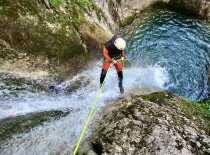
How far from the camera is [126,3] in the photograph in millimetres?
18969

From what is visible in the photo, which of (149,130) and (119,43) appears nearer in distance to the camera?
(149,130)

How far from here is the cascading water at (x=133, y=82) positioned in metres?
9.54

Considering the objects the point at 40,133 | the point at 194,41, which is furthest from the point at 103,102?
the point at 194,41

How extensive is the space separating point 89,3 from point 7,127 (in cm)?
765

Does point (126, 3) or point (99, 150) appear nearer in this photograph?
point (99, 150)

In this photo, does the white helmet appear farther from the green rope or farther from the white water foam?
the white water foam

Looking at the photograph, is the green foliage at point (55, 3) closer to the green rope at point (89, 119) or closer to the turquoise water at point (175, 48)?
the green rope at point (89, 119)

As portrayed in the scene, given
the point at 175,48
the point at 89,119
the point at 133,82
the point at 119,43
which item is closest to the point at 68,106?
the point at 89,119

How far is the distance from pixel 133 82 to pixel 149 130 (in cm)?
518

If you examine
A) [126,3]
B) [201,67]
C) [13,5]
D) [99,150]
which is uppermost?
[13,5]

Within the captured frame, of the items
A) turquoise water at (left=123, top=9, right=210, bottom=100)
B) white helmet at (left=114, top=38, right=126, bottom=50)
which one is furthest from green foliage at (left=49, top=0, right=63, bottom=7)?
turquoise water at (left=123, top=9, right=210, bottom=100)

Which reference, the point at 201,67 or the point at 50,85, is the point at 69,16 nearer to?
the point at 50,85

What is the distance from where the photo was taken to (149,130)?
900 centimetres

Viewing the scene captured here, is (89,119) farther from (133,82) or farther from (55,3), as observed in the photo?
(55,3)
